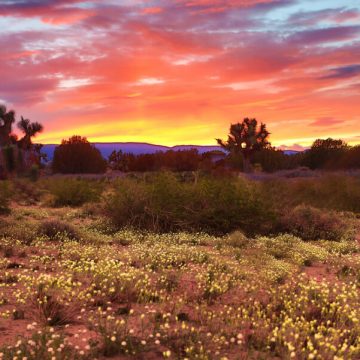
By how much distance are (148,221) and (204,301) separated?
8.04 meters

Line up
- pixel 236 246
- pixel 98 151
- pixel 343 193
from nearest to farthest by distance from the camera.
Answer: pixel 236 246 → pixel 343 193 → pixel 98 151

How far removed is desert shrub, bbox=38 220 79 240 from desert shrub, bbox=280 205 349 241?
21.7ft

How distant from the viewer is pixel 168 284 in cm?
771

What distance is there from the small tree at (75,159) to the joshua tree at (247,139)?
16791mm

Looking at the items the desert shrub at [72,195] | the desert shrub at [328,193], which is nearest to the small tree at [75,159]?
the desert shrub at [72,195]

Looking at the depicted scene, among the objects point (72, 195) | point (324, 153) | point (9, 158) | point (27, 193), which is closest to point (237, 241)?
point (72, 195)

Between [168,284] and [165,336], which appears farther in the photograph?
[168,284]

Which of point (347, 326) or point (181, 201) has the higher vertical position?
point (181, 201)

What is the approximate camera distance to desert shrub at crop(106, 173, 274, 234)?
561 inches

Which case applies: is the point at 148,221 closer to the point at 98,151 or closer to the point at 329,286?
the point at 329,286

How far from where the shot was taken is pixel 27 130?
191 feet

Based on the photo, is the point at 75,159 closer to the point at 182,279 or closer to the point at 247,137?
the point at 247,137

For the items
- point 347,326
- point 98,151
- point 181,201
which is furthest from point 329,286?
point 98,151

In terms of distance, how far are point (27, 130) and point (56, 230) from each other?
4853 cm
